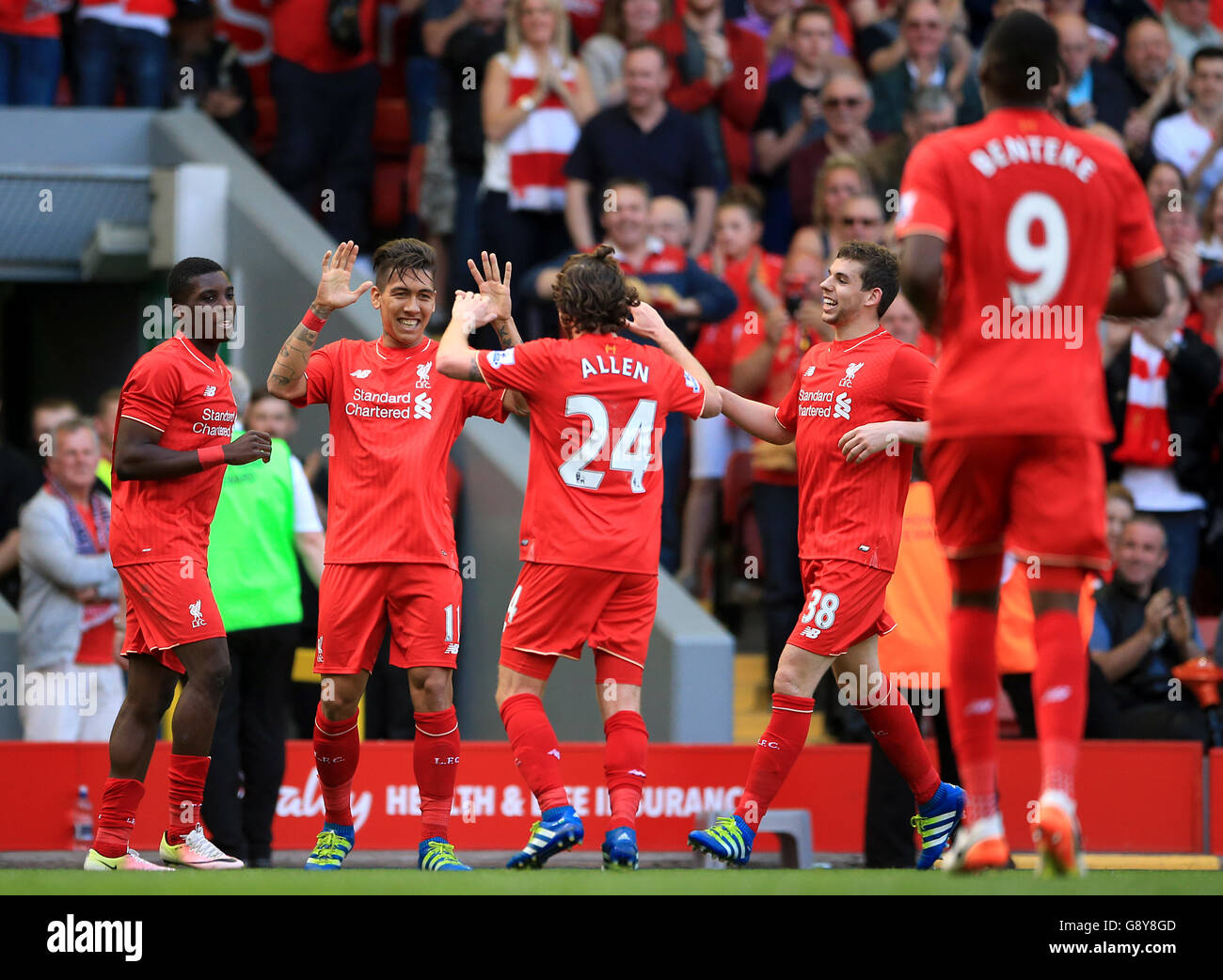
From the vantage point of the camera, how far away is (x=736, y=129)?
13.8 metres

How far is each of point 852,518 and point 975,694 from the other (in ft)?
6.24

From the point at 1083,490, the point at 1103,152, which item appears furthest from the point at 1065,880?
the point at 1103,152

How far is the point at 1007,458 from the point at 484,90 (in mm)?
7936

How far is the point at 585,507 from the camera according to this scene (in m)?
7.29

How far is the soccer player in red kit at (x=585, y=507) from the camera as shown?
23.7 feet

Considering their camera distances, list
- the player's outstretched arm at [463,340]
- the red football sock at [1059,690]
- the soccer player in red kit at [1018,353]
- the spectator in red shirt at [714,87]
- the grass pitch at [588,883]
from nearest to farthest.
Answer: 1. the grass pitch at [588,883]
2. the red football sock at [1059,690]
3. the soccer player in red kit at [1018,353]
4. the player's outstretched arm at [463,340]
5. the spectator in red shirt at [714,87]

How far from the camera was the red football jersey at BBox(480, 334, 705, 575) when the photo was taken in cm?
723

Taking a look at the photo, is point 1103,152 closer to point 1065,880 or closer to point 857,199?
point 1065,880

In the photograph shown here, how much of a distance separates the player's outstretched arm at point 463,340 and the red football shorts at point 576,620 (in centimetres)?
82

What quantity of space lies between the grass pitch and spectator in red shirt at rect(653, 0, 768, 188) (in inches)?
324

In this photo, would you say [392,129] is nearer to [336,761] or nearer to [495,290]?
[495,290]

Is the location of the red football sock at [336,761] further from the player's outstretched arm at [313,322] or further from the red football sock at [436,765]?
the player's outstretched arm at [313,322]

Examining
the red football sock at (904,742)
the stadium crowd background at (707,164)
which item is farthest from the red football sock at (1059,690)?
the stadium crowd background at (707,164)
